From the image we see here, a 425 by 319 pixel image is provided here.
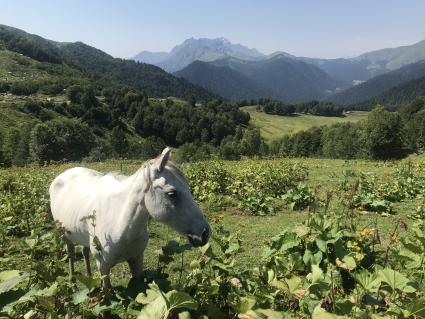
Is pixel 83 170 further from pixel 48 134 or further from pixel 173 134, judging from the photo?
pixel 173 134

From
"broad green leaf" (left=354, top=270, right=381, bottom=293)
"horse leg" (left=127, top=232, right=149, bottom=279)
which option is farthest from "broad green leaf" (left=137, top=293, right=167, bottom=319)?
"broad green leaf" (left=354, top=270, right=381, bottom=293)

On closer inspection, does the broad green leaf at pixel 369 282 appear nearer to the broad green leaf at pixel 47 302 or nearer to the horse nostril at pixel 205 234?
the horse nostril at pixel 205 234

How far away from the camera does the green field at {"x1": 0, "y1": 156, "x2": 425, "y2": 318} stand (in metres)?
5.29

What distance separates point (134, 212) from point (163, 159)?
1.05 metres

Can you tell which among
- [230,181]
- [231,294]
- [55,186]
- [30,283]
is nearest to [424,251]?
[231,294]

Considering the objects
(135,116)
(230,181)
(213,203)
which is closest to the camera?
(213,203)

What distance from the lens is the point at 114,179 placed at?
6797 mm

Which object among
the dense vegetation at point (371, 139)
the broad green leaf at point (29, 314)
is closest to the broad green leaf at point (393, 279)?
the broad green leaf at point (29, 314)

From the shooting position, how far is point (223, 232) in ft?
32.8

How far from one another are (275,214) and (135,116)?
7157 inches

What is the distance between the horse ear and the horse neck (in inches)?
13.3

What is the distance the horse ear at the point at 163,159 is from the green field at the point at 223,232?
130 centimetres

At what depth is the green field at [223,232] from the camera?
5285 mm

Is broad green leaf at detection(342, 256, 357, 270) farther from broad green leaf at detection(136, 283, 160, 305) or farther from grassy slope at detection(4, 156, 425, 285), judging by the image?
grassy slope at detection(4, 156, 425, 285)
